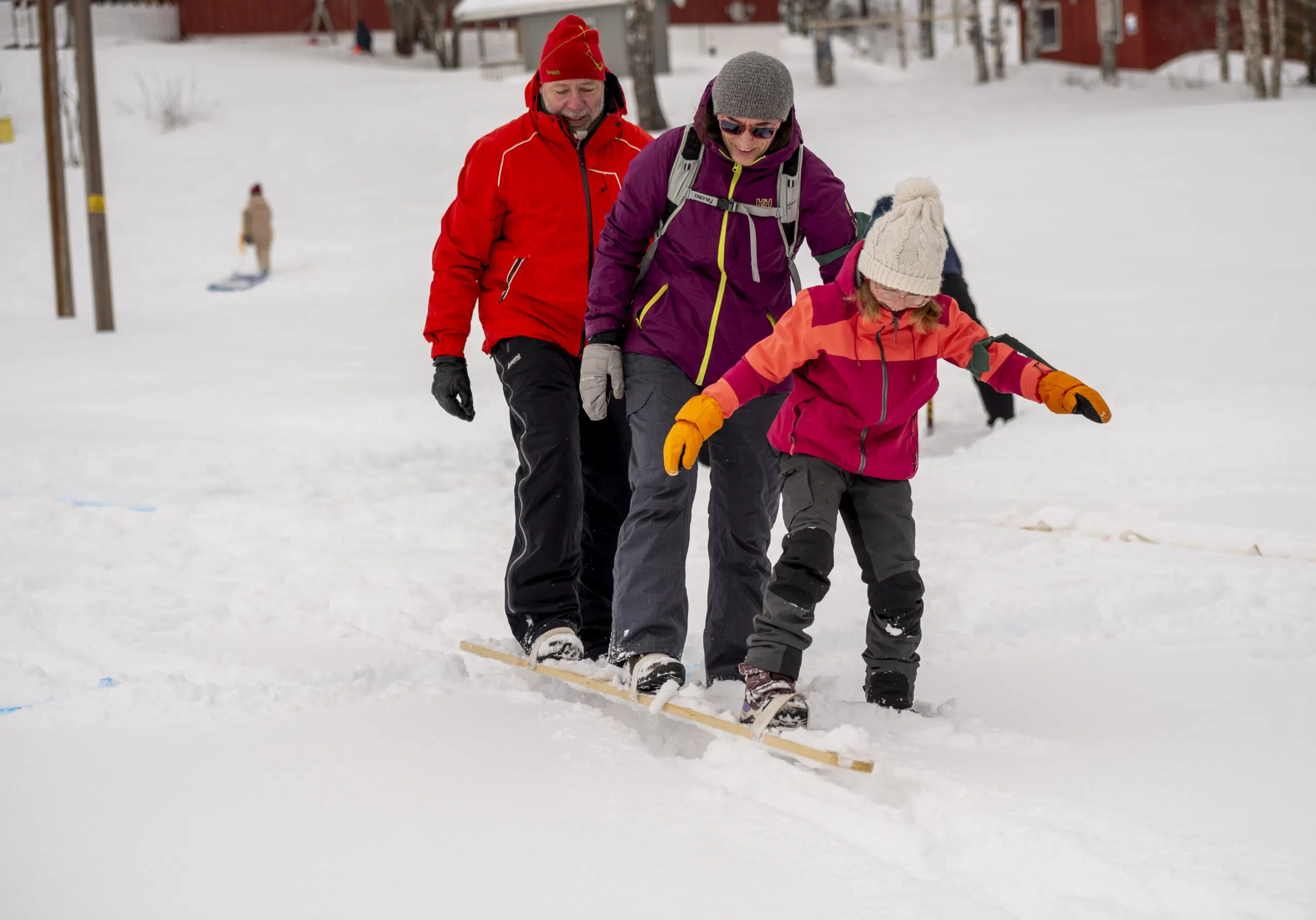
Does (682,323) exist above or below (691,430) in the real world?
above

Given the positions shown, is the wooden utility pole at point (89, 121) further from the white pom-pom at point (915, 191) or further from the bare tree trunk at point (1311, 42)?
the bare tree trunk at point (1311, 42)

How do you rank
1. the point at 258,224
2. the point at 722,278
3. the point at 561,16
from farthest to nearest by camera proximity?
the point at 561,16, the point at 258,224, the point at 722,278

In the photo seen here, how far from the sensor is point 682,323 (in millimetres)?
3553

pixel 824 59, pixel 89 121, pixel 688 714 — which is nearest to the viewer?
pixel 688 714

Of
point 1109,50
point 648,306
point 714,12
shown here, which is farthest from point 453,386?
point 714,12

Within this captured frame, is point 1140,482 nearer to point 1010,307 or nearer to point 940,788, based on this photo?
point 940,788

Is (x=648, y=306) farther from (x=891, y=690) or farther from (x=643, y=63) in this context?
(x=643, y=63)

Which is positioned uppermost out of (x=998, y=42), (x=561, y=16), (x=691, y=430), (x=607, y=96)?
(x=561, y=16)

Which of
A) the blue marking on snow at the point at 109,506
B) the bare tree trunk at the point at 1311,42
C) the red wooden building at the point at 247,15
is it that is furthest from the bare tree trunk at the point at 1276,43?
the red wooden building at the point at 247,15

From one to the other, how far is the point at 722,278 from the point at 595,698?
3.93 feet

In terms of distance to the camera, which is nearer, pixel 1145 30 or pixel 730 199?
pixel 730 199

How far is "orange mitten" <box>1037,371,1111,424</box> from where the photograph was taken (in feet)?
10.2

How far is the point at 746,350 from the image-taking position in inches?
140

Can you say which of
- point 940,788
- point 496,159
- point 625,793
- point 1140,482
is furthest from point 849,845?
point 1140,482
